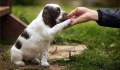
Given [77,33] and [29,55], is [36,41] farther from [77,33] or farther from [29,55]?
[77,33]

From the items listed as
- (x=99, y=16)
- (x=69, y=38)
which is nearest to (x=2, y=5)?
(x=69, y=38)

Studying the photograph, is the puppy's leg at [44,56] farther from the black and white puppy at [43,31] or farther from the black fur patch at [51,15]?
the black fur patch at [51,15]

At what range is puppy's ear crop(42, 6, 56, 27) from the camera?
414 cm

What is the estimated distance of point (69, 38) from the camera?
6.43 m

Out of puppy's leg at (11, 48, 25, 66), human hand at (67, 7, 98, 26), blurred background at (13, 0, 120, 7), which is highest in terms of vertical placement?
blurred background at (13, 0, 120, 7)

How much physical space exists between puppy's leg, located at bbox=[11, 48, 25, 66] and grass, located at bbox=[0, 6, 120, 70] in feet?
2.03

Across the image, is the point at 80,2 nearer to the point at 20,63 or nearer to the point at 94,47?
the point at 94,47

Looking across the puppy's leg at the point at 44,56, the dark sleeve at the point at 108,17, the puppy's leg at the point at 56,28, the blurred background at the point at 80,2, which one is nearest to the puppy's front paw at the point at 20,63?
the puppy's leg at the point at 44,56

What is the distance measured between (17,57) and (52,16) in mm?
693

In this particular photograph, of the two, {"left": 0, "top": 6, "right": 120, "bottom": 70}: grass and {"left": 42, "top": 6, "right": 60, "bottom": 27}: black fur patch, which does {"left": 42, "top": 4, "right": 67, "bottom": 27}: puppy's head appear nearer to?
{"left": 42, "top": 6, "right": 60, "bottom": 27}: black fur patch

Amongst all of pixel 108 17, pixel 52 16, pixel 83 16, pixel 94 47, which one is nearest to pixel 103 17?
pixel 108 17

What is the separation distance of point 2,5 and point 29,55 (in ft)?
7.06

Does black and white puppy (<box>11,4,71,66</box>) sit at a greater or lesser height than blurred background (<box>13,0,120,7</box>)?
lesser

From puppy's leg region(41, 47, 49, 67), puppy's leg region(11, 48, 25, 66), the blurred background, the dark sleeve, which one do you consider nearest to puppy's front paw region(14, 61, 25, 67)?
puppy's leg region(11, 48, 25, 66)
